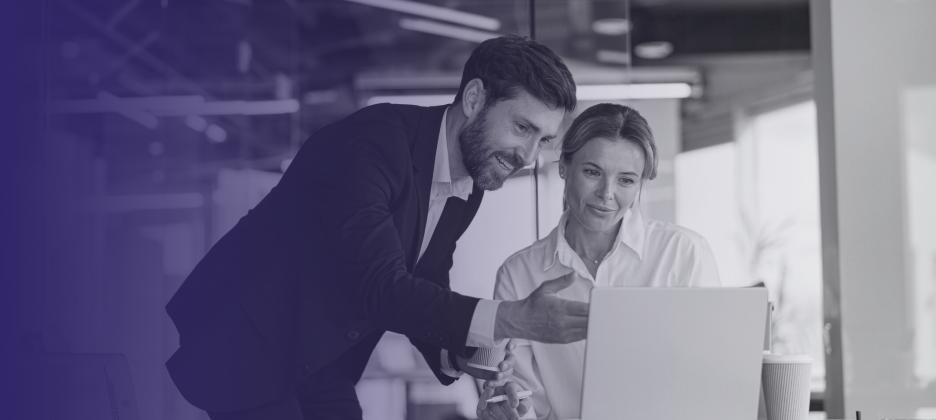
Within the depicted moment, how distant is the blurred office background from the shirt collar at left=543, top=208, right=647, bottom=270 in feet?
0.27

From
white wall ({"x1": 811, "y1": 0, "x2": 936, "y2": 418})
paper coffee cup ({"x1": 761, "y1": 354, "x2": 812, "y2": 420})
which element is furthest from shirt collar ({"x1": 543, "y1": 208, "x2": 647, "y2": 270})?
paper coffee cup ({"x1": 761, "y1": 354, "x2": 812, "y2": 420})

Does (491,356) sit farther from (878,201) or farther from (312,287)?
(878,201)

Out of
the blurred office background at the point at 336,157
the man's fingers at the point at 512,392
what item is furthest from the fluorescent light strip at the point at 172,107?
the man's fingers at the point at 512,392

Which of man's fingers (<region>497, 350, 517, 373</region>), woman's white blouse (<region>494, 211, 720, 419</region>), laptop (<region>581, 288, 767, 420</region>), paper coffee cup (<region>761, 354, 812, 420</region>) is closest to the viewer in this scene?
laptop (<region>581, 288, 767, 420</region>)

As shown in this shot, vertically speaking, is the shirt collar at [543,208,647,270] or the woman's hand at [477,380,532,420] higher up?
the shirt collar at [543,208,647,270]

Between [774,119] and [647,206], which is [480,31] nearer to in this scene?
[647,206]

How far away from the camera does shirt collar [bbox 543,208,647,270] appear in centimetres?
381

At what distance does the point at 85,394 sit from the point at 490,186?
5.77 feet

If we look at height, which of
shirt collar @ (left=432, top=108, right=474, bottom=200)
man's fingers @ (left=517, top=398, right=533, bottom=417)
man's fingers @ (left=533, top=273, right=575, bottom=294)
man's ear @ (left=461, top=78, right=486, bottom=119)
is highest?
man's ear @ (left=461, top=78, right=486, bottom=119)

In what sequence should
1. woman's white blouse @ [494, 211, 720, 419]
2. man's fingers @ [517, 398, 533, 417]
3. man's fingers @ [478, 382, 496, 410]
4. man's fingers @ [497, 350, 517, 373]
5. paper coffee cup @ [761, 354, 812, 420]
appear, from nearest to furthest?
paper coffee cup @ [761, 354, 812, 420]
man's fingers @ [517, 398, 533, 417]
man's fingers @ [478, 382, 496, 410]
man's fingers @ [497, 350, 517, 373]
woman's white blouse @ [494, 211, 720, 419]

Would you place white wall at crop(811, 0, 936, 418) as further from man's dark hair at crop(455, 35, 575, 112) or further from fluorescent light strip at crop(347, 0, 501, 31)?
fluorescent light strip at crop(347, 0, 501, 31)

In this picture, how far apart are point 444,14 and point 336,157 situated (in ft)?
2.41

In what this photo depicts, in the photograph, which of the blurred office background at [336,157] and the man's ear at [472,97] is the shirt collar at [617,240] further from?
the man's ear at [472,97]

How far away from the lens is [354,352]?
12.2ft
